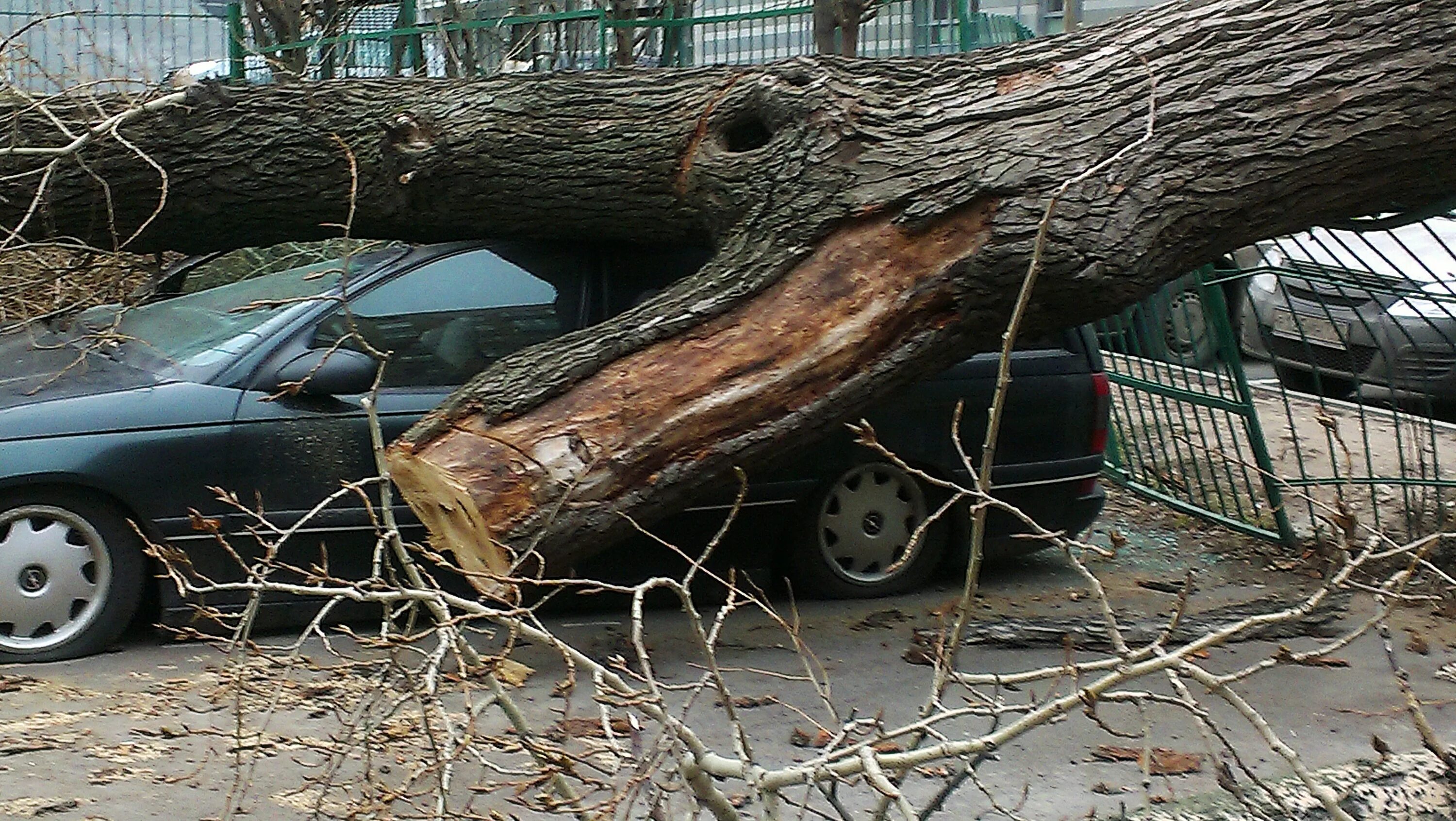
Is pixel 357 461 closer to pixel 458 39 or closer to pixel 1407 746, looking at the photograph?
pixel 1407 746

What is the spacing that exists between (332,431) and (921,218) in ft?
6.94

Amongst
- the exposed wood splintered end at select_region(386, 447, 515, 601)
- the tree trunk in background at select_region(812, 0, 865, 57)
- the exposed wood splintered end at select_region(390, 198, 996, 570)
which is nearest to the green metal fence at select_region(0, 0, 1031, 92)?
the tree trunk in background at select_region(812, 0, 865, 57)

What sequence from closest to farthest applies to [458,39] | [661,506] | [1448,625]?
[661,506] → [1448,625] → [458,39]

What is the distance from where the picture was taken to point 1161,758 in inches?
182

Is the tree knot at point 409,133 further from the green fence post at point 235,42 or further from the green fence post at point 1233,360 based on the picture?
the green fence post at point 235,42

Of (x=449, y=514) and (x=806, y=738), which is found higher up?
(x=449, y=514)

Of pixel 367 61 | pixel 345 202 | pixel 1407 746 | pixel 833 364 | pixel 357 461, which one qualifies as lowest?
pixel 1407 746

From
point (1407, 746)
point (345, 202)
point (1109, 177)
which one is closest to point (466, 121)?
point (345, 202)

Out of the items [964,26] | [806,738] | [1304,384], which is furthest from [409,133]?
[1304,384]

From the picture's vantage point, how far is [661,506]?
512cm

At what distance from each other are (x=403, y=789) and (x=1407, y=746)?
314cm

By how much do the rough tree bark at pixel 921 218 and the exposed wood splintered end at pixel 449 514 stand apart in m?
0.01

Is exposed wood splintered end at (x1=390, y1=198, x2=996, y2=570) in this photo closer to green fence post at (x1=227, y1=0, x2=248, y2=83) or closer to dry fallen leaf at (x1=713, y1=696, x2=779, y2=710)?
dry fallen leaf at (x1=713, y1=696, x2=779, y2=710)

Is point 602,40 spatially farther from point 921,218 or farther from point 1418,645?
point 1418,645
